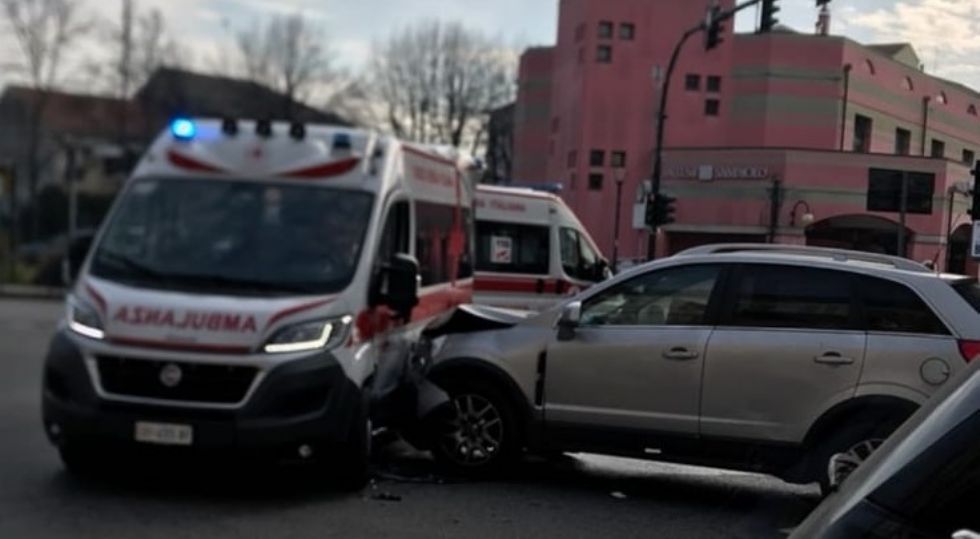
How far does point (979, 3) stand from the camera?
20.2 feet

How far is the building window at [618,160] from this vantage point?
1543cm

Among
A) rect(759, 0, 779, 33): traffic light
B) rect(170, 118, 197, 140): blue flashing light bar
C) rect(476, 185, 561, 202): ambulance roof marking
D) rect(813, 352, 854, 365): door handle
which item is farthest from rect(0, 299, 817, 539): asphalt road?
rect(476, 185, 561, 202): ambulance roof marking

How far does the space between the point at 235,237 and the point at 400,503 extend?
2.18 m

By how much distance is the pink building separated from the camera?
7367mm

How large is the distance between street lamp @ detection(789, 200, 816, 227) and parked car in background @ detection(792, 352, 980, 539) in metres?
6.51

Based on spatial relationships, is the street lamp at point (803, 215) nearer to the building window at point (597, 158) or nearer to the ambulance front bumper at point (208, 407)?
the ambulance front bumper at point (208, 407)

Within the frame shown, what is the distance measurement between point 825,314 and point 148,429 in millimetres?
4362

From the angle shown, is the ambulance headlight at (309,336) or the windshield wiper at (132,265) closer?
the ambulance headlight at (309,336)

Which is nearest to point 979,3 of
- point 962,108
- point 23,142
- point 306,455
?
point 962,108

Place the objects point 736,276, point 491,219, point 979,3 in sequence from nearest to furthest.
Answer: point 979,3
point 736,276
point 491,219

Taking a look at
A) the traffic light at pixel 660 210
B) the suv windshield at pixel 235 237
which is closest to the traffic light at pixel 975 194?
the traffic light at pixel 660 210

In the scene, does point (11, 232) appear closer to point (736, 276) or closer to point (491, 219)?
point (491, 219)

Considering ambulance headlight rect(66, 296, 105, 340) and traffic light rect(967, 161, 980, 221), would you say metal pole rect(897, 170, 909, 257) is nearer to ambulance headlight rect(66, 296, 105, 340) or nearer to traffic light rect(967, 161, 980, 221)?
traffic light rect(967, 161, 980, 221)

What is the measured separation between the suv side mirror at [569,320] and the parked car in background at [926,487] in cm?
499
